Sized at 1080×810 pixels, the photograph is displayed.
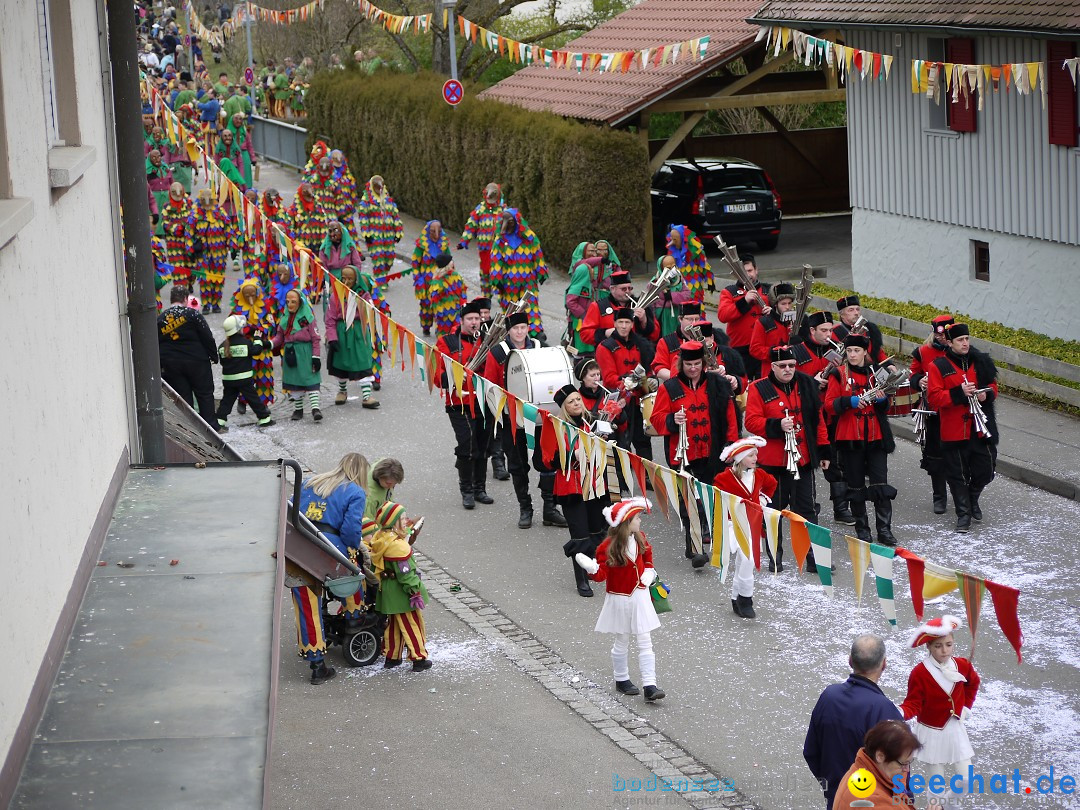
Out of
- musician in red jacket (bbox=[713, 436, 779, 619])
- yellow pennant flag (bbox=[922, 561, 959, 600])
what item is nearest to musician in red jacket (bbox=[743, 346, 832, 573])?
musician in red jacket (bbox=[713, 436, 779, 619])

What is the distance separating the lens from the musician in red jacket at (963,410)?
12.0 metres

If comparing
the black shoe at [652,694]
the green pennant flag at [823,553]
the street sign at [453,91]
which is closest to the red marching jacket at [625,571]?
the black shoe at [652,694]

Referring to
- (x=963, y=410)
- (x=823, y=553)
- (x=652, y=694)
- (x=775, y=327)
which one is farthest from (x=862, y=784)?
(x=775, y=327)

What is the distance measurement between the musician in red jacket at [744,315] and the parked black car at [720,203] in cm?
930

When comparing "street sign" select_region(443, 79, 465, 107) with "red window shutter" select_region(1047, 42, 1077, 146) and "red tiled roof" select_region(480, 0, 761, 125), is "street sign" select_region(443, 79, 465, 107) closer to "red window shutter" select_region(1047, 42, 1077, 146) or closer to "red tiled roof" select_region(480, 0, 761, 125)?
"red tiled roof" select_region(480, 0, 761, 125)

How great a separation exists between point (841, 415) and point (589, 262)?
5311 millimetres

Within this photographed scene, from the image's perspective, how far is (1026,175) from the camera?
17578mm

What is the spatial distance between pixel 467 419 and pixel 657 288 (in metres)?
2.87

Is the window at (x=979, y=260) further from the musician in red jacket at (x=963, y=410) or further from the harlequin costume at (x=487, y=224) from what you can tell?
the musician in red jacket at (x=963, y=410)

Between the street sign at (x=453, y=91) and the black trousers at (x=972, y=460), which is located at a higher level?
the street sign at (x=453, y=91)

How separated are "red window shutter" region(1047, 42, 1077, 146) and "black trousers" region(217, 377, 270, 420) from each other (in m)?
9.34

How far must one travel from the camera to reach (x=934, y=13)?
17.9m

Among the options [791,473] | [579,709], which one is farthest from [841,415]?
[579,709]

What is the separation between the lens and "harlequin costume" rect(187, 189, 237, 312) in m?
21.4
